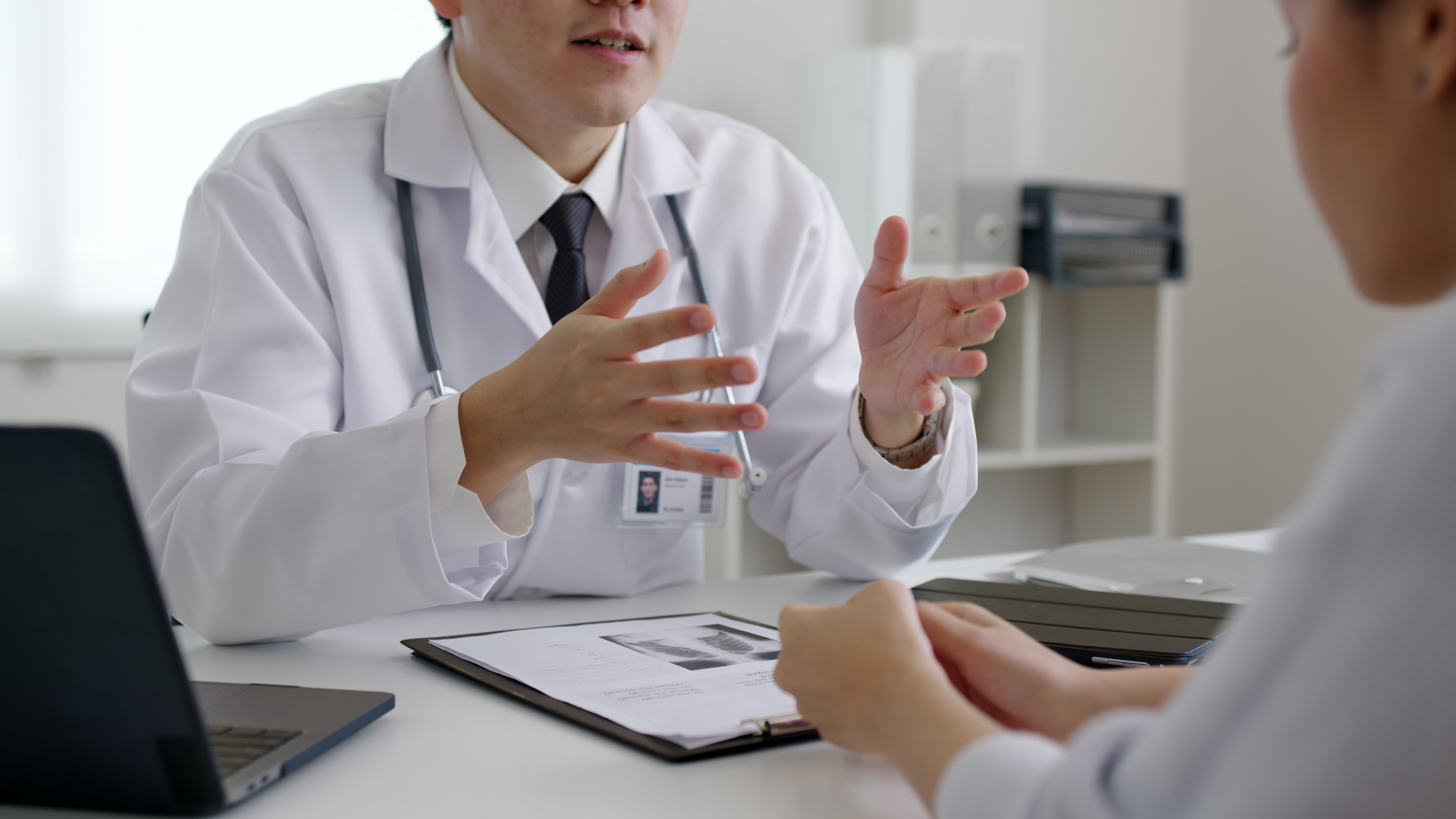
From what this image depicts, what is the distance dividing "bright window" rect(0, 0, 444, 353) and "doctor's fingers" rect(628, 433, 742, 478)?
1602mm

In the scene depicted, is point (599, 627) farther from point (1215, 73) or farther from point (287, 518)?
point (1215, 73)

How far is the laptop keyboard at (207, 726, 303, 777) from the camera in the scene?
0.67 m

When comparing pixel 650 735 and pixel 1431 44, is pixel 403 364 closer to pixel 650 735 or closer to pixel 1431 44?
pixel 650 735

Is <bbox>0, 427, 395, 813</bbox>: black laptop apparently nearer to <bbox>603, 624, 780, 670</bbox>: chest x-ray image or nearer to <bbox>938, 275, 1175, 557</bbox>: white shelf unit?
<bbox>603, 624, 780, 670</bbox>: chest x-ray image

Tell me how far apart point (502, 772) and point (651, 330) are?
12.5 inches

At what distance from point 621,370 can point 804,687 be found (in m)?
0.29

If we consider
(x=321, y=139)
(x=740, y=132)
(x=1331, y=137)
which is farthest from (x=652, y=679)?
(x=740, y=132)

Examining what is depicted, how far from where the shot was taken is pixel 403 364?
131 cm

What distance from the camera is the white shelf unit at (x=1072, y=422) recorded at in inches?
108

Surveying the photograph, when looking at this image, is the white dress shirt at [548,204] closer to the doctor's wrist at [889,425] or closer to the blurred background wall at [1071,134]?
the doctor's wrist at [889,425]

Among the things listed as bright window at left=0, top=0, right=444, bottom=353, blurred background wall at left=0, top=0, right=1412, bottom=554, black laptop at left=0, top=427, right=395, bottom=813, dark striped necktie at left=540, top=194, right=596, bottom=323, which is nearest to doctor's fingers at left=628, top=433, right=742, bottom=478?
black laptop at left=0, top=427, right=395, bottom=813

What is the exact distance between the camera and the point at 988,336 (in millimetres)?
1118

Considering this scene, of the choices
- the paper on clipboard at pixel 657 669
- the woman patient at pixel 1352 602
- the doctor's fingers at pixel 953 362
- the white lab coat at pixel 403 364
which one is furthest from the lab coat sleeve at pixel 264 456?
the woman patient at pixel 1352 602

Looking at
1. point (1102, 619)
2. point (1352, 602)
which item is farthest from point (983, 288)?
point (1352, 602)
